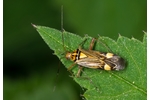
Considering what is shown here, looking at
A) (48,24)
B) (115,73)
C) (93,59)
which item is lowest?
(115,73)

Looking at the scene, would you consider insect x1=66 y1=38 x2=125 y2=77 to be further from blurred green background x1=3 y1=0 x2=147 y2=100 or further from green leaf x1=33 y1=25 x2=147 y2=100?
blurred green background x1=3 y1=0 x2=147 y2=100

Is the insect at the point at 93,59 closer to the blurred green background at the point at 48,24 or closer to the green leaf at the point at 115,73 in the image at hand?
the green leaf at the point at 115,73

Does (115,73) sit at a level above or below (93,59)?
below

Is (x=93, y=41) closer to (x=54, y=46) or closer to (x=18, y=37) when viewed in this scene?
(x=54, y=46)

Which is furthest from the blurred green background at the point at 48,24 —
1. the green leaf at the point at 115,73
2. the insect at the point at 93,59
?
the green leaf at the point at 115,73

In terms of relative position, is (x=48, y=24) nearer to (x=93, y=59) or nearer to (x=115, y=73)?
(x=93, y=59)

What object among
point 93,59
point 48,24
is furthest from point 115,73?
point 48,24
